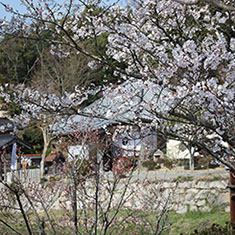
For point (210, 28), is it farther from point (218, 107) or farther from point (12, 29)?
point (12, 29)

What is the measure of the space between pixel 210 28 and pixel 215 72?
1.31ft

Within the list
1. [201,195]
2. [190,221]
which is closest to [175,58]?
[190,221]

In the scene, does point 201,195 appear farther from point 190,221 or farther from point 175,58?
point 175,58

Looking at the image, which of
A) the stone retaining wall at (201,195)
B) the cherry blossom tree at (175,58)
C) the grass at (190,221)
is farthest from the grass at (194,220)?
the cherry blossom tree at (175,58)

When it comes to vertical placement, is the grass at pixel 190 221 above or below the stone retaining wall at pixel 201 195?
below

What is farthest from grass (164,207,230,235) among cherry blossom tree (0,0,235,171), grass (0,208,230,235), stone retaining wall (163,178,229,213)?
cherry blossom tree (0,0,235,171)

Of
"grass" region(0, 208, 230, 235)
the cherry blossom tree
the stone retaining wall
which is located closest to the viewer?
the cherry blossom tree

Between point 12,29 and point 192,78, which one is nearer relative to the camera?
point 192,78

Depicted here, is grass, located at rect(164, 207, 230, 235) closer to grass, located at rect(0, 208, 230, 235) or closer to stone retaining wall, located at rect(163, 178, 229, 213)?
grass, located at rect(0, 208, 230, 235)

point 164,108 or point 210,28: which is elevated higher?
point 210,28

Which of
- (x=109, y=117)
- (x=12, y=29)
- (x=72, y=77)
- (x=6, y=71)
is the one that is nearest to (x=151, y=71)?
(x=109, y=117)

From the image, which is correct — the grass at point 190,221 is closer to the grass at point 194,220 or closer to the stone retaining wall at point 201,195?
the grass at point 194,220

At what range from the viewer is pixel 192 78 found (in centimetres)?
261

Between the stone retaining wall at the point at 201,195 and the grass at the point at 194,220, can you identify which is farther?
the stone retaining wall at the point at 201,195
